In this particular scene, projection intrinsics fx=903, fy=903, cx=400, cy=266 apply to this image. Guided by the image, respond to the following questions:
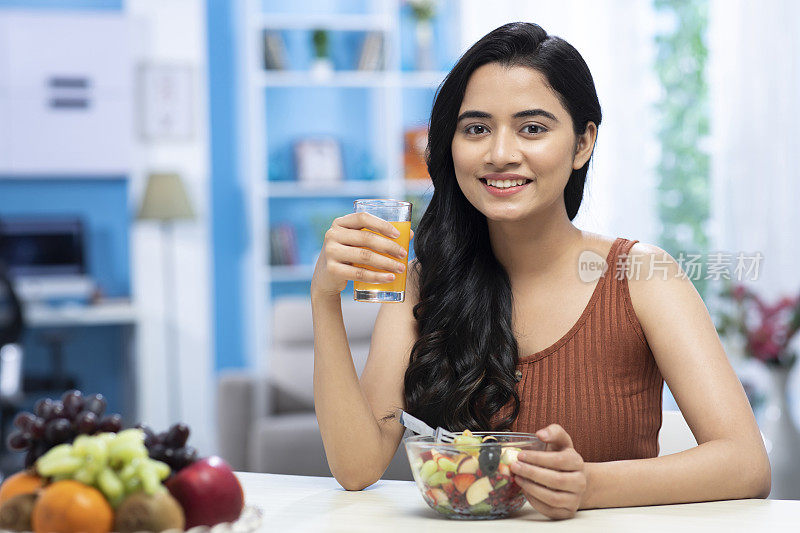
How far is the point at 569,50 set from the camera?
5.05 ft

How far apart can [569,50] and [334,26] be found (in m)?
3.61

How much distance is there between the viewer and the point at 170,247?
16.2 ft

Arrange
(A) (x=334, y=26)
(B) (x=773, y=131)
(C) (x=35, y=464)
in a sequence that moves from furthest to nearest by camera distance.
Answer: (A) (x=334, y=26), (B) (x=773, y=131), (C) (x=35, y=464)

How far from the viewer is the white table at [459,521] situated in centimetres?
104

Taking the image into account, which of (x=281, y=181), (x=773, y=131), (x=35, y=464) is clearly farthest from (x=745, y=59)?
(x=35, y=464)

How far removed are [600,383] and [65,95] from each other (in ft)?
13.7

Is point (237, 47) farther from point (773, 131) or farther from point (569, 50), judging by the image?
point (569, 50)

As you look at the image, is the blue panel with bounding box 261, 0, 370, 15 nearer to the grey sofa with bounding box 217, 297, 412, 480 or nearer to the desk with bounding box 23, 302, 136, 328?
the desk with bounding box 23, 302, 136, 328

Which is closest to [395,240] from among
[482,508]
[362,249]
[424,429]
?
[362,249]

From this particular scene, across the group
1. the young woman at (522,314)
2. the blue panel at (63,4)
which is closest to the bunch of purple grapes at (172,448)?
the young woman at (522,314)

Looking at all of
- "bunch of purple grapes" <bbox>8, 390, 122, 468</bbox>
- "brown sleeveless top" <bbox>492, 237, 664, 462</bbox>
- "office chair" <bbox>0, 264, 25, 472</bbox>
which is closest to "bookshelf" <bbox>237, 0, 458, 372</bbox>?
"office chair" <bbox>0, 264, 25, 472</bbox>

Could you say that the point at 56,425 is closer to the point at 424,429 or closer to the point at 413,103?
the point at 424,429

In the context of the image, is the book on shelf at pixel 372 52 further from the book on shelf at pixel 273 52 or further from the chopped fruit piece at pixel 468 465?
the chopped fruit piece at pixel 468 465

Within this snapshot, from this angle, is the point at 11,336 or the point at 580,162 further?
the point at 11,336
